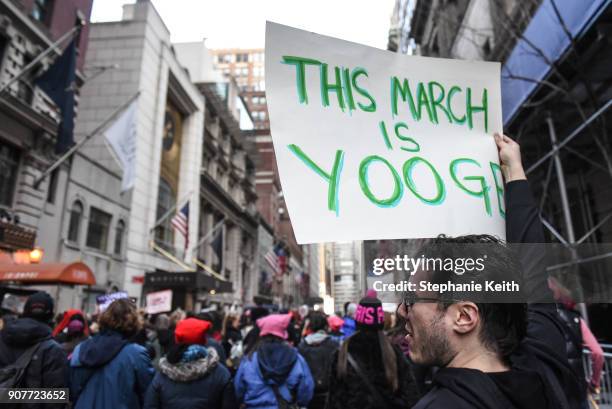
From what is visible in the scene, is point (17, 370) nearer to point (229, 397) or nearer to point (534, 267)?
point (229, 397)

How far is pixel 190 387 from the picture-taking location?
3.62 m

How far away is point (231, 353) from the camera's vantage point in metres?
7.89

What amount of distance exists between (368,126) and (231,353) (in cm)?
685

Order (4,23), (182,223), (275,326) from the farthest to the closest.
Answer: (182,223), (4,23), (275,326)

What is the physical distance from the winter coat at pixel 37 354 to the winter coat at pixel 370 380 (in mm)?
2230

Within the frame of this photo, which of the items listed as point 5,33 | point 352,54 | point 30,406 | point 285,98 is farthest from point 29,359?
point 5,33

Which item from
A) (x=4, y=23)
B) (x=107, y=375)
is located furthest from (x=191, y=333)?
(x=4, y=23)

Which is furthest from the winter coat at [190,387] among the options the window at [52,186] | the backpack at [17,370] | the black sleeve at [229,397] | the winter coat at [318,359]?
the window at [52,186]

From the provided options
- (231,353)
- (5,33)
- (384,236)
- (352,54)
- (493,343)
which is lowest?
(231,353)

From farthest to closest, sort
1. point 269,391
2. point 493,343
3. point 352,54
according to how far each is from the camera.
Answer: point 269,391 → point 352,54 → point 493,343

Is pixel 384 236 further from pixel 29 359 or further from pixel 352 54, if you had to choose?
pixel 29 359

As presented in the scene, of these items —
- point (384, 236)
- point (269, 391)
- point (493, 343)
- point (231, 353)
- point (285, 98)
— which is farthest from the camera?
point (231, 353)

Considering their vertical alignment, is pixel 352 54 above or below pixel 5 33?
below

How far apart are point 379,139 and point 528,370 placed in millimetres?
1094
